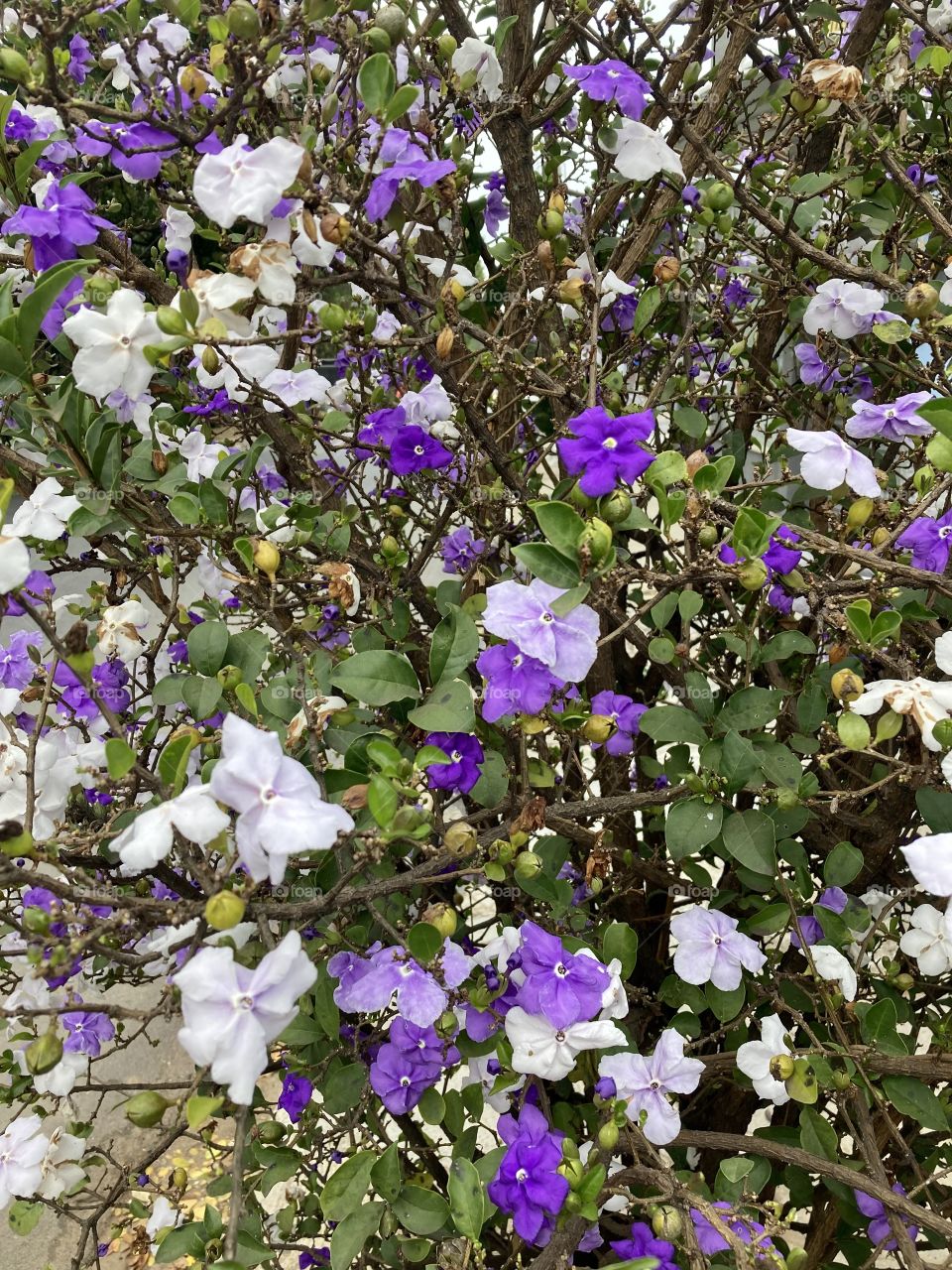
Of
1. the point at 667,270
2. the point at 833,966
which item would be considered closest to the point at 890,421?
the point at 667,270

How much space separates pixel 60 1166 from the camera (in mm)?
1128

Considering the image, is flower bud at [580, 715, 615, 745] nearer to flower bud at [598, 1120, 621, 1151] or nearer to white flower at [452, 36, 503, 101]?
flower bud at [598, 1120, 621, 1151]

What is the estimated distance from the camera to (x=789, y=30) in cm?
158

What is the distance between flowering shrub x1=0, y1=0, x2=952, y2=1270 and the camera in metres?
0.79

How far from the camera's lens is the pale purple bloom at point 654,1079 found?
A: 3.34 ft

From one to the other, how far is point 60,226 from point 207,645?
1.43ft

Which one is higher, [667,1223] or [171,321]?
[171,321]

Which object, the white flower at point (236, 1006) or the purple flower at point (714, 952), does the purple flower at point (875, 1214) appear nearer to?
the purple flower at point (714, 952)

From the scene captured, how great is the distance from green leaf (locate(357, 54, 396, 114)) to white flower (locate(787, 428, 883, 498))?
51 centimetres

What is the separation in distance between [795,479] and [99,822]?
87 centimetres

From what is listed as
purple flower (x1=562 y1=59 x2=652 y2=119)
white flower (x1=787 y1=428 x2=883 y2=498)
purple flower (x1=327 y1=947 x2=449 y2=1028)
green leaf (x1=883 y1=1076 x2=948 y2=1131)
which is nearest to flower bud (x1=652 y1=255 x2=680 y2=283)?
purple flower (x1=562 y1=59 x2=652 y2=119)

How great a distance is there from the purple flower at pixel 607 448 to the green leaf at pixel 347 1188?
2.32ft

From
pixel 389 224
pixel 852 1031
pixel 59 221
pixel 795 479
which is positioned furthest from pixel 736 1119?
pixel 59 221

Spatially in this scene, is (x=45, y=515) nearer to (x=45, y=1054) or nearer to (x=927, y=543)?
(x=45, y=1054)
